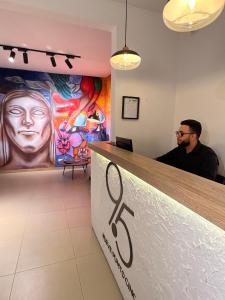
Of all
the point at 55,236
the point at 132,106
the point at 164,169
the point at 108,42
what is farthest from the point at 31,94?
the point at 164,169

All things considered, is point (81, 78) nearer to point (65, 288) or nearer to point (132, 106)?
point (132, 106)

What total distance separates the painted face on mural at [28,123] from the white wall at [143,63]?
3.24 metres

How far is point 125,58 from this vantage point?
1.75m

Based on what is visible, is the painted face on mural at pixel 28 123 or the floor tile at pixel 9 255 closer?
the floor tile at pixel 9 255

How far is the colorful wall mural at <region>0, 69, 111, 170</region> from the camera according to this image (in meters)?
4.85

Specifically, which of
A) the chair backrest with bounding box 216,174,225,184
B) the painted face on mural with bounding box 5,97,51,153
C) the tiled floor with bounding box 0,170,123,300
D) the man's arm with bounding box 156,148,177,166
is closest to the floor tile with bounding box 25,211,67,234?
the tiled floor with bounding box 0,170,123,300

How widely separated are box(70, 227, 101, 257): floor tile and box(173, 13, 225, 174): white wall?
166 centimetres

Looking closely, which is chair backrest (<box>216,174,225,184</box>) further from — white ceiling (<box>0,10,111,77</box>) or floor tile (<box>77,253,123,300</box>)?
white ceiling (<box>0,10,111,77</box>)

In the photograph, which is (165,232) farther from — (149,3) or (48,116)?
(48,116)

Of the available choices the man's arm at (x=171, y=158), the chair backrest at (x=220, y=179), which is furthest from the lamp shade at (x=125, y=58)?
the chair backrest at (x=220, y=179)

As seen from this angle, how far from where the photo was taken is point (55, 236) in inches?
89.4

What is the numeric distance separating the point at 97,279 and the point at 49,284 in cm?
42

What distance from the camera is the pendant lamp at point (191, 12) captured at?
40.9 inches

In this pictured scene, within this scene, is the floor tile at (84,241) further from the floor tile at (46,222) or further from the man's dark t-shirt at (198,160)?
the man's dark t-shirt at (198,160)
